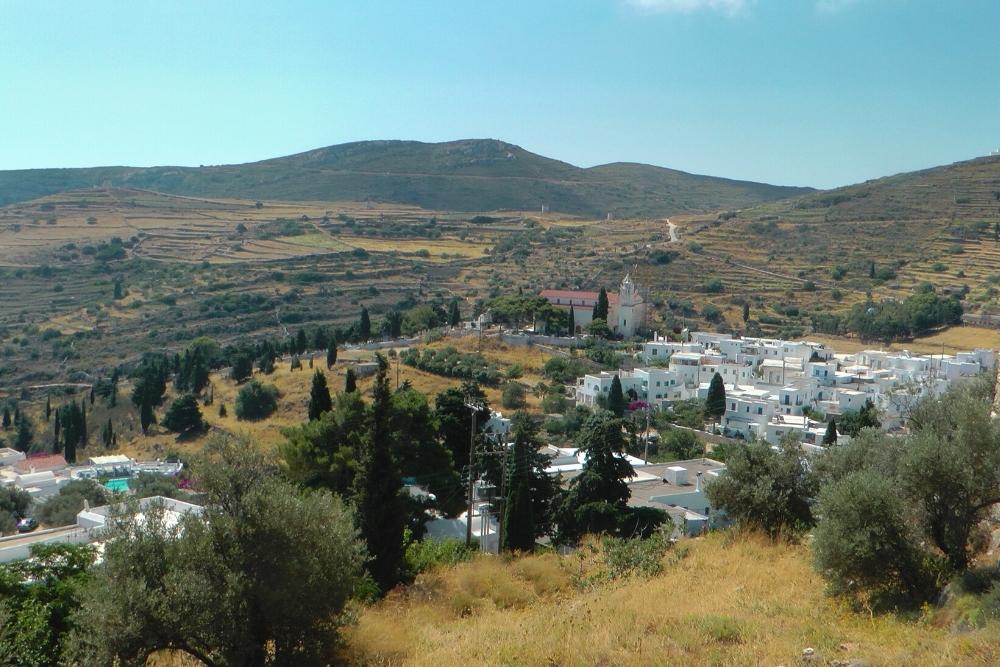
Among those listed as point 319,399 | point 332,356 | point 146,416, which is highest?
point 319,399

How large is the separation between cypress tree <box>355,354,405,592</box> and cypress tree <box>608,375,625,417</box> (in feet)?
71.5

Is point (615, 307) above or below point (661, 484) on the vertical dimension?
above

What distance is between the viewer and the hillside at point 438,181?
12900 centimetres

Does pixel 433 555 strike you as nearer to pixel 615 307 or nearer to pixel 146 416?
pixel 146 416

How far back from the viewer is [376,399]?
11734 mm

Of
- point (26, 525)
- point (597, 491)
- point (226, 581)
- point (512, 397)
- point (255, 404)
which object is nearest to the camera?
point (226, 581)

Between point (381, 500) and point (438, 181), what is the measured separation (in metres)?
127

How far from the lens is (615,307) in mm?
49781

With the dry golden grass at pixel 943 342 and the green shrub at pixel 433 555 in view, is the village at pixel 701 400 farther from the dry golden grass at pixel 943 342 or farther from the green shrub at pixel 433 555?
the green shrub at pixel 433 555

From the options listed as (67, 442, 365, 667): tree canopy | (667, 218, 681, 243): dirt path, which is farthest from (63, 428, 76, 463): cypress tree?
(667, 218, 681, 243): dirt path

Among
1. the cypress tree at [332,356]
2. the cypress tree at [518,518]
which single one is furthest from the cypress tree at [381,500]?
the cypress tree at [332,356]

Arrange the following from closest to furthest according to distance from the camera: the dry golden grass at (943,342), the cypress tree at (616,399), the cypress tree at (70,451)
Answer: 1. the cypress tree at (616,399)
2. the cypress tree at (70,451)
3. the dry golden grass at (943,342)

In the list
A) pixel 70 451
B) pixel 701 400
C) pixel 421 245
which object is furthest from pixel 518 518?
pixel 421 245

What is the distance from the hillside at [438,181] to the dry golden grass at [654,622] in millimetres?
112291
